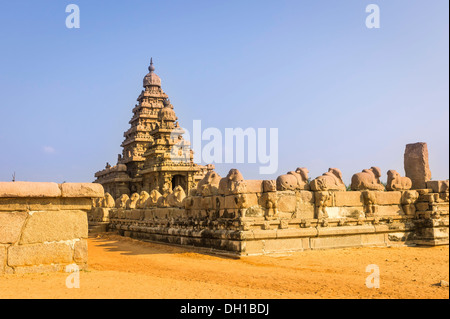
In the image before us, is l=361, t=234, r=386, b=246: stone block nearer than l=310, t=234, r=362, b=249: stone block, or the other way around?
l=310, t=234, r=362, b=249: stone block

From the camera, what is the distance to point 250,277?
6.52m

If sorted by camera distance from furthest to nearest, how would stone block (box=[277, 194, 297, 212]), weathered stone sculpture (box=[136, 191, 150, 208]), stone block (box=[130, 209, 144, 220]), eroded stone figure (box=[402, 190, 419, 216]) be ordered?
1. weathered stone sculpture (box=[136, 191, 150, 208])
2. stone block (box=[130, 209, 144, 220])
3. eroded stone figure (box=[402, 190, 419, 216])
4. stone block (box=[277, 194, 297, 212])

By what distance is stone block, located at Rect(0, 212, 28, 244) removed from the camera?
19.0 ft

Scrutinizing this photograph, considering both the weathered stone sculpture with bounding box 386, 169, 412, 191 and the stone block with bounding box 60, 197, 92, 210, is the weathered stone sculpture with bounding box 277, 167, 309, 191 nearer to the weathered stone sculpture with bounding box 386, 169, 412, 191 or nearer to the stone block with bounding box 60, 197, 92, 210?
the weathered stone sculpture with bounding box 386, 169, 412, 191

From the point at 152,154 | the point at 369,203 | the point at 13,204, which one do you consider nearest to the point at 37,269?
the point at 13,204

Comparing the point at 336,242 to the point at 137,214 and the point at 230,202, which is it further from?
the point at 137,214

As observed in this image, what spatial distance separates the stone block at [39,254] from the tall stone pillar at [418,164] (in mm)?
10762

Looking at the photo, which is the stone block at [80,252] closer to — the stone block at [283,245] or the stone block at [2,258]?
the stone block at [2,258]

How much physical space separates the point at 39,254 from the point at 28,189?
94cm

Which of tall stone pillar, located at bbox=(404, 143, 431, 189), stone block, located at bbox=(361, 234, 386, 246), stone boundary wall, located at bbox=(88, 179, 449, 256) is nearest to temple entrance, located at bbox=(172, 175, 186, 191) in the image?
stone boundary wall, located at bbox=(88, 179, 449, 256)

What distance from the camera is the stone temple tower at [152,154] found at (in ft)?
119

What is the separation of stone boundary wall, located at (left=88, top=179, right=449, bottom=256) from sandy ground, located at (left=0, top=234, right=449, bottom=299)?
1.62 ft

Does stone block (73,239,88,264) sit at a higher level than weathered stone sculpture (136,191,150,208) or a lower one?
lower
